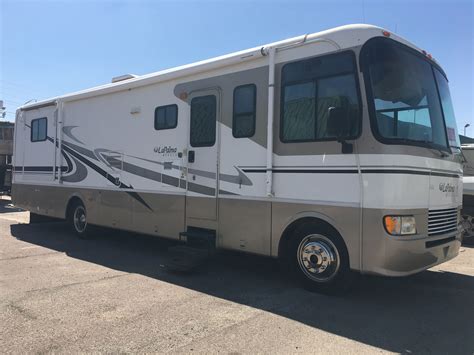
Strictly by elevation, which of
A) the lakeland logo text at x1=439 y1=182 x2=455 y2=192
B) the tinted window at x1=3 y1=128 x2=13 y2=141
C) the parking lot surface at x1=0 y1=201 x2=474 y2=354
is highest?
the tinted window at x1=3 y1=128 x2=13 y2=141

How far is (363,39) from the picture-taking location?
5.09 m

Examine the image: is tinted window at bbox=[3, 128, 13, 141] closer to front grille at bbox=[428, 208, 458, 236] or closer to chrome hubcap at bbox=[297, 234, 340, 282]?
chrome hubcap at bbox=[297, 234, 340, 282]

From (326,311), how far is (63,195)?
7.42m

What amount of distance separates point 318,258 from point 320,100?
2008mm

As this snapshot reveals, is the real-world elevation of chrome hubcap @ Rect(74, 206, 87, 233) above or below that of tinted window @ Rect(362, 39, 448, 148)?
below

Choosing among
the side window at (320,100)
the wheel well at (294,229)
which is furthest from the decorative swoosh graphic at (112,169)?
the side window at (320,100)

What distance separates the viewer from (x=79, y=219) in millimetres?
9859

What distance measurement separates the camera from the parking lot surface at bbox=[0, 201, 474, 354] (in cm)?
401

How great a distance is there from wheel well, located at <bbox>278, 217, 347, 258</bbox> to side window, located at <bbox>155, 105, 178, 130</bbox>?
286 centimetres

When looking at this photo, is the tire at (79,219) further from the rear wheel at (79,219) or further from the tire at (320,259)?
the tire at (320,259)

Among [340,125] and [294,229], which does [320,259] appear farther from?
[340,125]

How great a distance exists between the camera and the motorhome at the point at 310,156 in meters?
4.95

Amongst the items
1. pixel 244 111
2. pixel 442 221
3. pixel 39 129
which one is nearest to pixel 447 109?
pixel 442 221

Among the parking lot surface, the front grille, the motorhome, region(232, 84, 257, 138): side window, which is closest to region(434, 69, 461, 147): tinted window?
the motorhome
